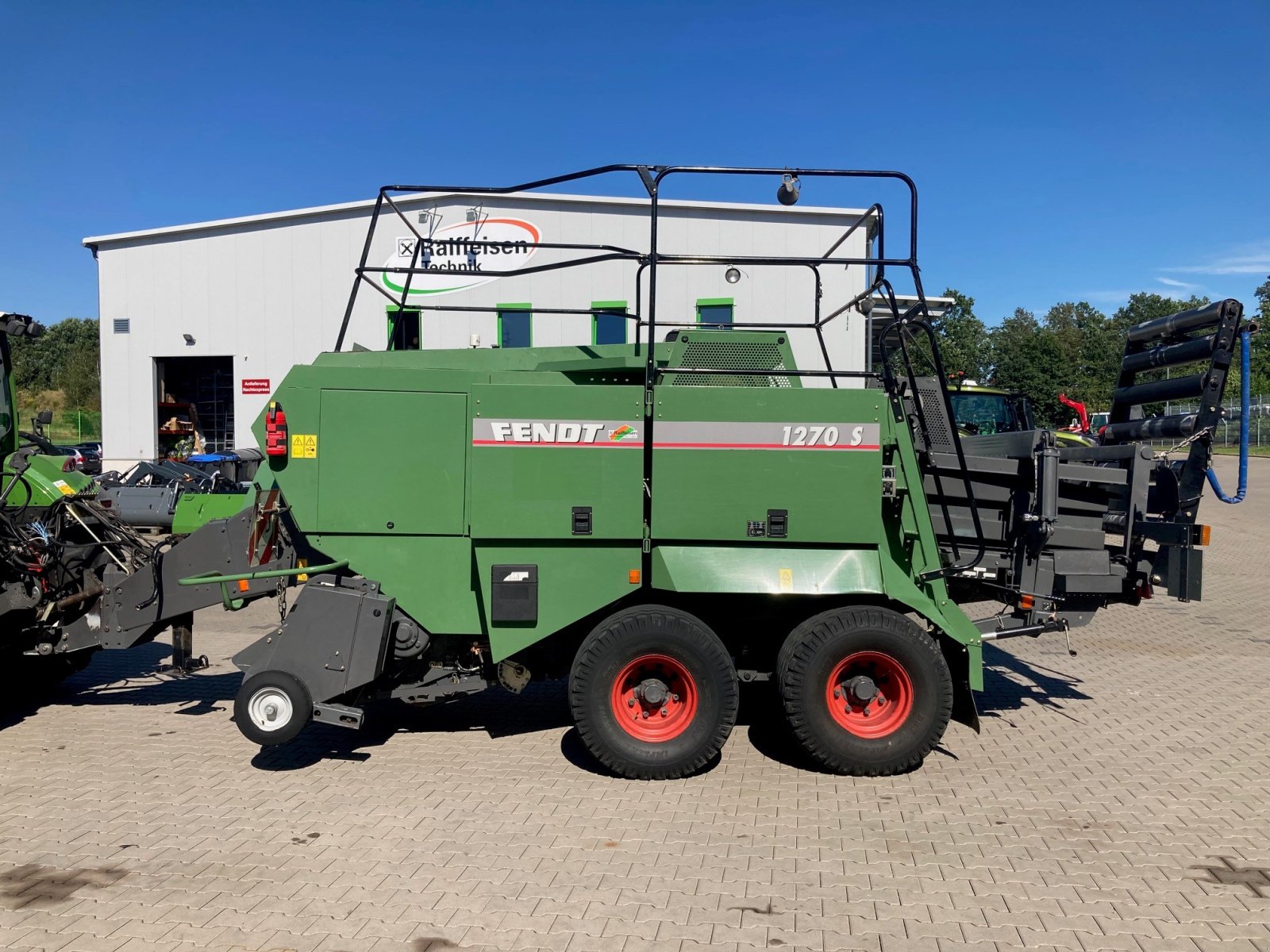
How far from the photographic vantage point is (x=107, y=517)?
5.84m

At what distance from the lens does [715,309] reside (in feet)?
46.9

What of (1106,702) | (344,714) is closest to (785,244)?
(1106,702)

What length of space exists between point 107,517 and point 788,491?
4.38 m

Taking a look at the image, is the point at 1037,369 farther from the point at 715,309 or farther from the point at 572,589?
the point at 572,589

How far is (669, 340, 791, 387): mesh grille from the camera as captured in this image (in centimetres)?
534

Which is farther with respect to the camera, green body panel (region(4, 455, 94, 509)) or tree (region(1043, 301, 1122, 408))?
tree (region(1043, 301, 1122, 408))

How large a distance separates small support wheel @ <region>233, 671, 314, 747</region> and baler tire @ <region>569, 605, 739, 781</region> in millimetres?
1458

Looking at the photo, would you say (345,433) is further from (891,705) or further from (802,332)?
(802,332)

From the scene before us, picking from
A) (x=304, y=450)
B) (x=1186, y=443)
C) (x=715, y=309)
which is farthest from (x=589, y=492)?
(x=715, y=309)

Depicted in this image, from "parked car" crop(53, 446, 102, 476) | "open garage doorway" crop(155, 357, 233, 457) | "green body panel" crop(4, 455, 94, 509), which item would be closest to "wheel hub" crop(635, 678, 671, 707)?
"green body panel" crop(4, 455, 94, 509)

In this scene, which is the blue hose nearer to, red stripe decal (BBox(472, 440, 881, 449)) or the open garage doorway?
red stripe decal (BBox(472, 440, 881, 449))

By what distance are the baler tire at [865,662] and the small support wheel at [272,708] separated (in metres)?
2.62

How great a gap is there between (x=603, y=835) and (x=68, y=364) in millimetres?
66819

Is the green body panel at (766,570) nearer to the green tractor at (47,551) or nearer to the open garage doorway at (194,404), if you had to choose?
the green tractor at (47,551)
